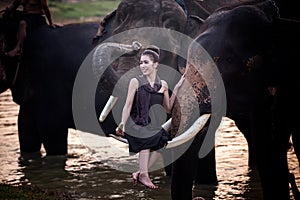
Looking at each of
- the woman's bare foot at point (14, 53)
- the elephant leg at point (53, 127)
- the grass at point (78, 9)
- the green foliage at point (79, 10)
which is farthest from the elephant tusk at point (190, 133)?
the green foliage at point (79, 10)

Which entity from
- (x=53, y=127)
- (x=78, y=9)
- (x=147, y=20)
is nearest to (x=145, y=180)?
(x=147, y=20)

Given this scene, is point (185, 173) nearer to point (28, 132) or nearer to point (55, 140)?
point (55, 140)

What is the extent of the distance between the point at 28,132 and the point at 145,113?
4.69 meters

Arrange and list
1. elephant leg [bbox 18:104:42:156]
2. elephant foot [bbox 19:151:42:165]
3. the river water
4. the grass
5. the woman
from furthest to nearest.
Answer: the grass → elephant leg [bbox 18:104:42:156] → elephant foot [bbox 19:151:42:165] → the river water → the woman

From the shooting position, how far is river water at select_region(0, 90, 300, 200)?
27.6 feet

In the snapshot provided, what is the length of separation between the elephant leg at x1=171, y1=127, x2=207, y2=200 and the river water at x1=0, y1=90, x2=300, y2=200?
1504mm

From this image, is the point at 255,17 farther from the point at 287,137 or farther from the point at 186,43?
the point at 186,43

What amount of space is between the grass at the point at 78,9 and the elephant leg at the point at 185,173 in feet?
92.6

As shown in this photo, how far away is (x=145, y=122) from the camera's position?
21.6 ft

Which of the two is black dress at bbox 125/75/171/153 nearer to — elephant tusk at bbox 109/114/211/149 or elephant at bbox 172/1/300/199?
elephant tusk at bbox 109/114/211/149

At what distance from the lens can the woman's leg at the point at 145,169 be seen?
632 cm

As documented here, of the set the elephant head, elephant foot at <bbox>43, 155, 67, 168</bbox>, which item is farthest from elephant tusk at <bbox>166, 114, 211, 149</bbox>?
elephant foot at <bbox>43, 155, 67, 168</bbox>

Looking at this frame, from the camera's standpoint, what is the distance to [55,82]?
34.4ft

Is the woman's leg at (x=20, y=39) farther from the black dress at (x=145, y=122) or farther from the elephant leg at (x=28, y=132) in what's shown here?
the black dress at (x=145, y=122)
